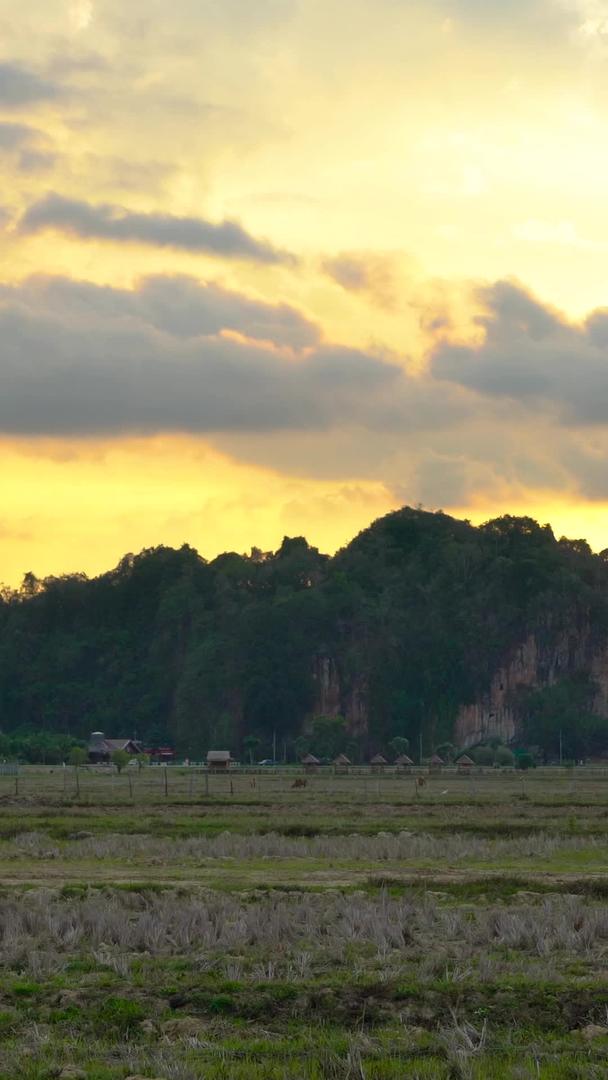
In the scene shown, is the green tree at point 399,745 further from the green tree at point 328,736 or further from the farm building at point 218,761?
the farm building at point 218,761

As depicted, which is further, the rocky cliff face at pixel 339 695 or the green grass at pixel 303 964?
the rocky cliff face at pixel 339 695

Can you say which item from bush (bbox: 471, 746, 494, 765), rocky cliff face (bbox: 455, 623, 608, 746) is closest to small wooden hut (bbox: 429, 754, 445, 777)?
bush (bbox: 471, 746, 494, 765)

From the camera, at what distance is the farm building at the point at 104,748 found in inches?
6201

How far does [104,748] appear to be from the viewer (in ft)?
527

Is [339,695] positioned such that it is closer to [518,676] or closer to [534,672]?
[518,676]

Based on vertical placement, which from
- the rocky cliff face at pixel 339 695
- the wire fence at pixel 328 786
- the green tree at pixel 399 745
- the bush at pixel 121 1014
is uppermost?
the rocky cliff face at pixel 339 695

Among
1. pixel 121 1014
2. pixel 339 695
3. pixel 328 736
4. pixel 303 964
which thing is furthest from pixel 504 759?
pixel 121 1014

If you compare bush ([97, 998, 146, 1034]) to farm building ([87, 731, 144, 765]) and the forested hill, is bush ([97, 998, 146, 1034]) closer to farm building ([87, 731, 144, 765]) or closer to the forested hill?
farm building ([87, 731, 144, 765])

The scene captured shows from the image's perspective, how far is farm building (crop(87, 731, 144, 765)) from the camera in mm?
157500

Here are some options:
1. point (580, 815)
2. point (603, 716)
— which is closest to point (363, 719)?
point (603, 716)

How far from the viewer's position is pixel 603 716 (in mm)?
167625

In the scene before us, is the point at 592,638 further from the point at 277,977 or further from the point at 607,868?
the point at 277,977

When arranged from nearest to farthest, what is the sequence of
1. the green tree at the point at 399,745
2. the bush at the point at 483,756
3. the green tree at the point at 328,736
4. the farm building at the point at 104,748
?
the bush at the point at 483,756, the green tree at the point at 399,745, the green tree at the point at 328,736, the farm building at the point at 104,748

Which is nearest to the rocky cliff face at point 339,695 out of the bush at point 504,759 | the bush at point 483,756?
the bush at point 483,756
